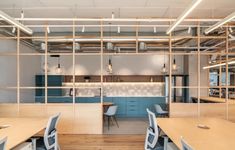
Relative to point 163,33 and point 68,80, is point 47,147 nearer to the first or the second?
point 163,33

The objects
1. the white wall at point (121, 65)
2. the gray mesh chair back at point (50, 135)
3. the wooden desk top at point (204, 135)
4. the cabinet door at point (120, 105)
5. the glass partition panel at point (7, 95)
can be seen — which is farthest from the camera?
the white wall at point (121, 65)

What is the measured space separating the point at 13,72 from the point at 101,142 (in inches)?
151

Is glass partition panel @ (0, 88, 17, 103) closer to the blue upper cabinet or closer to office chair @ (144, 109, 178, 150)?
the blue upper cabinet

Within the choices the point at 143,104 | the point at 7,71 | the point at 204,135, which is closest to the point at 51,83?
the point at 7,71

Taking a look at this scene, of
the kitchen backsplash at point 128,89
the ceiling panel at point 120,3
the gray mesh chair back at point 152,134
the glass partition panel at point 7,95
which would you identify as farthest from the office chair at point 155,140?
the kitchen backsplash at point 128,89

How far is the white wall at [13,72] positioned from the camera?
21.5ft

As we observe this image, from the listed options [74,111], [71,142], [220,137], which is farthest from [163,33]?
[220,137]

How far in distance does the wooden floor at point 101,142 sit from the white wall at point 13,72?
2.34m

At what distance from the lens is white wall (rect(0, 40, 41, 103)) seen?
656 cm

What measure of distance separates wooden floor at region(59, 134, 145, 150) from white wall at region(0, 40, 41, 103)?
7.69 ft

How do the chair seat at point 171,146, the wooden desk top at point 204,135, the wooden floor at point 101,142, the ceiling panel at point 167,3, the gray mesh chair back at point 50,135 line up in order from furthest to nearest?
1. the ceiling panel at point 167,3
2. the wooden floor at point 101,142
3. the gray mesh chair back at point 50,135
4. the chair seat at point 171,146
5. the wooden desk top at point 204,135

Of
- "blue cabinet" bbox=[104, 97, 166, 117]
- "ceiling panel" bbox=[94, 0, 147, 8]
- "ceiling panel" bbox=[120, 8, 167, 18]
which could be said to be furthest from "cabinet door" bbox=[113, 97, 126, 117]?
"ceiling panel" bbox=[94, 0, 147, 8]

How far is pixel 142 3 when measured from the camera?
5.26 meters

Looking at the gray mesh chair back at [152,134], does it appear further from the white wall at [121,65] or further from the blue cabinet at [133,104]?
the white wall at [121,65]
